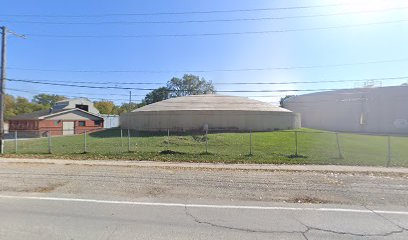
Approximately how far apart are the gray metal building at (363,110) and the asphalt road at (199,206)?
45.5m

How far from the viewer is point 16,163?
44.0 feet

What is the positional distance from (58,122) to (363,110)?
53.3 m

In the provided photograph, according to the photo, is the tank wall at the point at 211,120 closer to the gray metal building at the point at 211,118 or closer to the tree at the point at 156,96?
the gray metal building at the point at 211,118

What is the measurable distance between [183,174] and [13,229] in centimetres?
633

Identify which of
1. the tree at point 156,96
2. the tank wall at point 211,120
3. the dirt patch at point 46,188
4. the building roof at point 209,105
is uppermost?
the tree at point 156,96

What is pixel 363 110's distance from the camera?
50.8m

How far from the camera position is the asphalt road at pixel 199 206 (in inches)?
188

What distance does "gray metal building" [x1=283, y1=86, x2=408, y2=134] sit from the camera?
4803cm

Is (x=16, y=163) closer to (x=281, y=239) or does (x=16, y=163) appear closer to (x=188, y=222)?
(x=188, y=222)

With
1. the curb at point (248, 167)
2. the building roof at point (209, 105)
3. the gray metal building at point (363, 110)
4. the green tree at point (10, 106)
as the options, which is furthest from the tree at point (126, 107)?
the curb at point (248, 167)

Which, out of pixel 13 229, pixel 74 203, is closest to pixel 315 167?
pixel 74 203

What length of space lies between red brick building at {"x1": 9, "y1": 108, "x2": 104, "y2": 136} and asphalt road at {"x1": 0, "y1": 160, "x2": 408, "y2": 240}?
37.0m

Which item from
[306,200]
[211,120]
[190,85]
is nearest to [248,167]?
[306,200]

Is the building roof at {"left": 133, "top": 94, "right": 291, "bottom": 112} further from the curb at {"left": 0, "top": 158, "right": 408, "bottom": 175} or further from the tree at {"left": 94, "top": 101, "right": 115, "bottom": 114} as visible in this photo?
the tree at {"left": 94, "top": 101, "right": 115, "bottom": 114}
